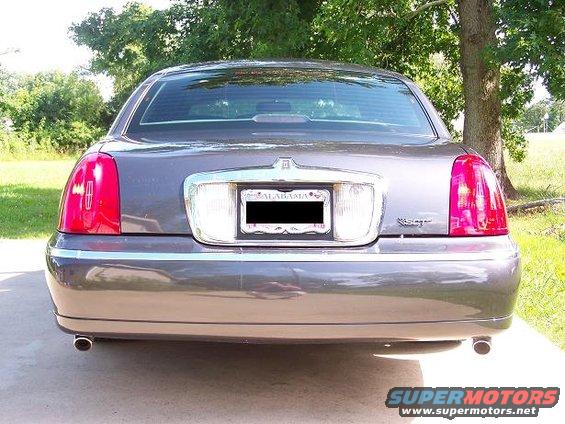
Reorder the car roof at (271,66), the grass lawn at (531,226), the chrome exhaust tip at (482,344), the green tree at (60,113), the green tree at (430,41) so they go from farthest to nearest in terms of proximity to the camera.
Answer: the green tree at (60,113) < the green tree at (430,41) < the grass lawn at (531,226) < the car roof at (271,66) < the chrome exhaust tip at (482,344)

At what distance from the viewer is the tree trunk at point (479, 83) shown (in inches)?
511

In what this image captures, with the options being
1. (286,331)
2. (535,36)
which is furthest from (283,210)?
(535,36)

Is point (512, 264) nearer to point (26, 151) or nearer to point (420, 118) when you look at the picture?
point (420, 118)

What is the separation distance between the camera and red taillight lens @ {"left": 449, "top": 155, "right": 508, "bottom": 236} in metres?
2.95

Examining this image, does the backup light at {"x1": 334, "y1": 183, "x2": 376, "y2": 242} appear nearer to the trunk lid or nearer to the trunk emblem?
the trunk lid

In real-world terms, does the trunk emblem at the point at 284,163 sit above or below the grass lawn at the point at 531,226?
above

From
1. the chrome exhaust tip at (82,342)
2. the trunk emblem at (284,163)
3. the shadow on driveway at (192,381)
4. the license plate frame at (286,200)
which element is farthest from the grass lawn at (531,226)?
the chrome exhaust tip at (82,342)

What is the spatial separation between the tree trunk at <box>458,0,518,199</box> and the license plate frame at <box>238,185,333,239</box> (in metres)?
10.6

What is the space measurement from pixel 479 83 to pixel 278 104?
10.2m

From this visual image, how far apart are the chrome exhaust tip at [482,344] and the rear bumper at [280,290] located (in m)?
0.13

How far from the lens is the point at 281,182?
113 inches

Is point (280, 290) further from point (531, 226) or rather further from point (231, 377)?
point (531, 226)

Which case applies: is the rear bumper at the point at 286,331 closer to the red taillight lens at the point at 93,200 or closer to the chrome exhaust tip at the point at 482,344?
the chrome exhaust tip at the point at 482,344

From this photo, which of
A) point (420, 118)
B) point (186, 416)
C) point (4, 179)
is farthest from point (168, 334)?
point (4, 179)
